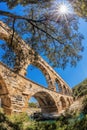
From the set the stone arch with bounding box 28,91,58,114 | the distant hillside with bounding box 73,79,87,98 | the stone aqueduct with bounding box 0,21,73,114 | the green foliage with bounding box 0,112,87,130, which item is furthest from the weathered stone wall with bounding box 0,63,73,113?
the distant hillside with bounding box 73,79,87,98

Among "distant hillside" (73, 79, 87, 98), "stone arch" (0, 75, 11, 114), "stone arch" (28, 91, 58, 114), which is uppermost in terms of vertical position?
"distant hillside" (73, 79, 87, 98)

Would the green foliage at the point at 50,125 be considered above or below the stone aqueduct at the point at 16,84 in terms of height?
below

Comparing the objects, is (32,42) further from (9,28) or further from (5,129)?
(5,129)

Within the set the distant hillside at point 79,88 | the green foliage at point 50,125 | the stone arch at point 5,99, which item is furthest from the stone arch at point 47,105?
the green foliage at point 50,125

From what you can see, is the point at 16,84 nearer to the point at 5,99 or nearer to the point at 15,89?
the point at 15,89

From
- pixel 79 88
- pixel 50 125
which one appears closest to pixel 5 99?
pixel 50 125

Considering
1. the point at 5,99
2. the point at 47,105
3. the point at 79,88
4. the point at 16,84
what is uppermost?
the point at 79,88

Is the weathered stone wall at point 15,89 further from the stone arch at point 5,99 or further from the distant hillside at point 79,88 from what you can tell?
the distant hillside at point 79,88

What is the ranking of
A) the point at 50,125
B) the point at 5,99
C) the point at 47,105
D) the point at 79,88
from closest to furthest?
the point at 50,125
the point at 5,99
the point at 47,105
the point at 79,88

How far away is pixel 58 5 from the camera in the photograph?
325 inches

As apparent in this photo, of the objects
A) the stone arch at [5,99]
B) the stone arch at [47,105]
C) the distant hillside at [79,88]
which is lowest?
the stone arch at [5,99]

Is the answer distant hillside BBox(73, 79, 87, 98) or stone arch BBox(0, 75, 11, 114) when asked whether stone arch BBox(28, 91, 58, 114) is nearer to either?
distant hillside BBox(73, 79, 87, 98)

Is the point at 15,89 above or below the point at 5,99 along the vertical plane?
above

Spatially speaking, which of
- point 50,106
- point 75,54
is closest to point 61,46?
point 75,54
